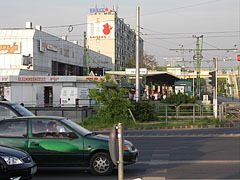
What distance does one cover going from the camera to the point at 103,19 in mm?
109125

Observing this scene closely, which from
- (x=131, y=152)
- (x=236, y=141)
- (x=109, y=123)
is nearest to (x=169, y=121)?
(x=109, y=123)

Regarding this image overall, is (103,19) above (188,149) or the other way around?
above

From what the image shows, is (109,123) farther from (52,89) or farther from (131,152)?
(52,89)

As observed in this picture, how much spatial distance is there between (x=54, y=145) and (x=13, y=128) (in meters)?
1.17

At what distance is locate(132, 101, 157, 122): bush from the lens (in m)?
27.6

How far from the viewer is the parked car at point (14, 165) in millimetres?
8242

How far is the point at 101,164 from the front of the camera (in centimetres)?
998

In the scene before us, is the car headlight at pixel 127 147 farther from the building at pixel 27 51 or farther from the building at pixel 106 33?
the building at pixel 106 33

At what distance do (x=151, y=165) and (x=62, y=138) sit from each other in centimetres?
285

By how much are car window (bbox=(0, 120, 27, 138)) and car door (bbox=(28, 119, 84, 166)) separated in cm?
23

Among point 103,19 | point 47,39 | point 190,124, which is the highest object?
point 103,19

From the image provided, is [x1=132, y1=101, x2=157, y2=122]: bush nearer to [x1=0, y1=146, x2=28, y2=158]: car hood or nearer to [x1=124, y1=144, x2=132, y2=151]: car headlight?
[x1=124, y1=144, x2=132, y2=151]: car headlight

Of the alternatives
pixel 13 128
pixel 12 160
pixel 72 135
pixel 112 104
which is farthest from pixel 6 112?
pixel 112 104

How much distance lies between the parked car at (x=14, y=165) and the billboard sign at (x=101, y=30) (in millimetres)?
100118
